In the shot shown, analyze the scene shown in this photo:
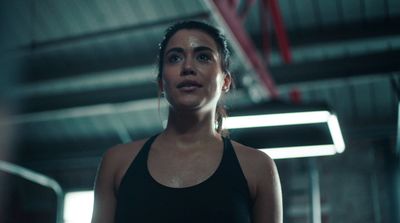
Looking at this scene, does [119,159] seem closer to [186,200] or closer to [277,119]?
[186,200]

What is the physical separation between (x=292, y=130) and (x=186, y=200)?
7.68ft

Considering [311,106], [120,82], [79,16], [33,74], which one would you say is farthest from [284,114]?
[33,74]

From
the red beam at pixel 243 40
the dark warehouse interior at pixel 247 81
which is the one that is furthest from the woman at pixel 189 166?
the red beam at pixel 243 40

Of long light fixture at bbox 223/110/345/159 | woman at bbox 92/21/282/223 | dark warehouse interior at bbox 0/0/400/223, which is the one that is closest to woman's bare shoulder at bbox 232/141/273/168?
woman at bbox 92/21/282/223

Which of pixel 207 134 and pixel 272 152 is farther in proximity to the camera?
pixel 272 152

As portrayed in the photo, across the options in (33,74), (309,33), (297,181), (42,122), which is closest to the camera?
(309,33)

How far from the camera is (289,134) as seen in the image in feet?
11.2

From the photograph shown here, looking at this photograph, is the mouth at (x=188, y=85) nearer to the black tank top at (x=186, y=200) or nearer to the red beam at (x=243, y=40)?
the black tank top at (x=186, y=200)

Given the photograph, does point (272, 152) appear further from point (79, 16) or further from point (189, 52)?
point (79, 16)

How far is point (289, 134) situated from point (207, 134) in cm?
221

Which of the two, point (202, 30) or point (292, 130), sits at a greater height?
point (292, 130)

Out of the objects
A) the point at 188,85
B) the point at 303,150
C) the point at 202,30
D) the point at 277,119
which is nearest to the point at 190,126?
the point at 188,85

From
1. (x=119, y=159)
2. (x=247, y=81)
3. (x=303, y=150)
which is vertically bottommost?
(x=119, y=159)

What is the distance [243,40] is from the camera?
4562mm
